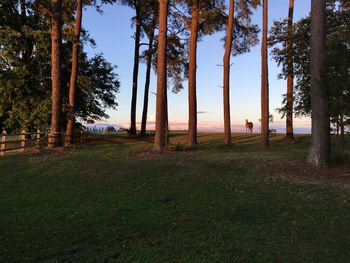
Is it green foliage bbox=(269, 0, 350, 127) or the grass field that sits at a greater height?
green foliage bbox=(269, 0, 350, 127)

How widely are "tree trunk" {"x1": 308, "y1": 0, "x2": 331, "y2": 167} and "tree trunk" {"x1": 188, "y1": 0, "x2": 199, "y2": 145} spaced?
37.8 ft

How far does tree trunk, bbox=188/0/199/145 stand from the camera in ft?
79.5

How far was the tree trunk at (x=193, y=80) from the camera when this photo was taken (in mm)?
24219

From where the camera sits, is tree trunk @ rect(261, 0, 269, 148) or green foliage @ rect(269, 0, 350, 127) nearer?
green foliage @ rect(269, 0, 350, 127)

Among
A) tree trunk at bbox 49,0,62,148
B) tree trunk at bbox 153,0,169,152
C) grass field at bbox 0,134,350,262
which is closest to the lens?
grass field at bbox 0,134,350,262

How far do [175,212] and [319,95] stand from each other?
722 cm

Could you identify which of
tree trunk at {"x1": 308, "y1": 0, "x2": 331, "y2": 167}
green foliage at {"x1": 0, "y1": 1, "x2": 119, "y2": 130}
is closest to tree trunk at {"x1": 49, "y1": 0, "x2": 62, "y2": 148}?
green foliage at {"x1": 0, "y1": 1, "x2": 119, "y2": 130}

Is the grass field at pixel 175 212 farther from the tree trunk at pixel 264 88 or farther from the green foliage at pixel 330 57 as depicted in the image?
the tree trunk at pixel 264 88

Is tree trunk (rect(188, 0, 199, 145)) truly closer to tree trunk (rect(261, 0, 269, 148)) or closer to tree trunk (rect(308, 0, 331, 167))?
tree trunk (rect(261, 0, 269, 148))

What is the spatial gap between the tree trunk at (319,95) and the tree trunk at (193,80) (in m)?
11.5

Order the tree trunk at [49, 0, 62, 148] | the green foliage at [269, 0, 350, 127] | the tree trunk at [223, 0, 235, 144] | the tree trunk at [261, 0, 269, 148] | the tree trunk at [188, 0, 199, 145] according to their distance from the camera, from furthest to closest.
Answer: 1. the tree trunk at [188, 0, 199, 145]
2. the tree trunk at [223, 0, 235, 144]
3. the tree trunk at [261, 0, 269, 148]
4. the tree trunk at [49, 0, 62, 148]
5. the green foliage at [269, 0, 350, 127]

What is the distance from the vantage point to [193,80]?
24656 millimetres

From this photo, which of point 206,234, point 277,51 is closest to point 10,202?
point 206,234

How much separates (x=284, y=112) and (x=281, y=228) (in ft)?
68.6
